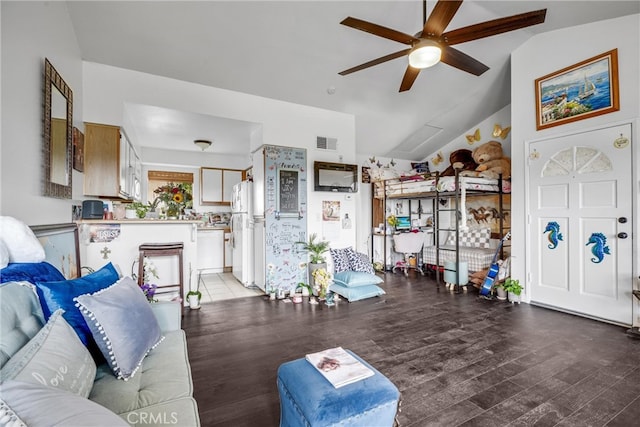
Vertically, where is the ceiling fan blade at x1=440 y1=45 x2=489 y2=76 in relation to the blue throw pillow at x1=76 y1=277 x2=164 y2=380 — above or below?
above

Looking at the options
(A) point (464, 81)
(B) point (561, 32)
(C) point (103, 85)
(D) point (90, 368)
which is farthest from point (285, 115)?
(D) point (90, 368)

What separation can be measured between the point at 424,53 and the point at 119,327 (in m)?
2.84

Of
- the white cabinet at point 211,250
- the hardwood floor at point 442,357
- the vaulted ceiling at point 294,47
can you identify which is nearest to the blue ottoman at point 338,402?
the hardwood floor at point 442,357

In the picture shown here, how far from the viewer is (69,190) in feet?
8.38

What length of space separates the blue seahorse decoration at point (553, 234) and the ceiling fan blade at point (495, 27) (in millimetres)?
2454

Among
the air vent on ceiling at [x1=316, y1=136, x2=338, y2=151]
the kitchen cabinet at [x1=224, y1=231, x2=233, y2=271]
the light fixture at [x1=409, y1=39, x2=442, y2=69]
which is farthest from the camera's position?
the kitchen cabinet at [x1=224, y1=231, x2=233, y2=271]

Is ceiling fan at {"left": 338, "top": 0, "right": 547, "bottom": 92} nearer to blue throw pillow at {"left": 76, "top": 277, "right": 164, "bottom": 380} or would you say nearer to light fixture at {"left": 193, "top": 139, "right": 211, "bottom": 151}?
blue throw pillow at {"left": 76, "top": 277, "right": 164, "bottom": 380}

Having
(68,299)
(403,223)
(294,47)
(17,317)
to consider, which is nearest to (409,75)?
(294,47)

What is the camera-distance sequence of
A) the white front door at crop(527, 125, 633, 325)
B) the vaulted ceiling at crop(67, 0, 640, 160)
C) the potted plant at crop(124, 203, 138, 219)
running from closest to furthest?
the vaulted ceiling at crop(67, 0, 640, 160)
the white front door at crop(527, 125, 633, 325)
the potted plant at crop(124, 203, 138, 219)

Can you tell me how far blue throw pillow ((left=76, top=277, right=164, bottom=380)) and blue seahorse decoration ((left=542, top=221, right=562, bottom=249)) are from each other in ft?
14.1

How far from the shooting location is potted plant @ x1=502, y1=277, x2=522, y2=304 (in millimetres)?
3838

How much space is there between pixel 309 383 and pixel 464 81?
473 centimetres

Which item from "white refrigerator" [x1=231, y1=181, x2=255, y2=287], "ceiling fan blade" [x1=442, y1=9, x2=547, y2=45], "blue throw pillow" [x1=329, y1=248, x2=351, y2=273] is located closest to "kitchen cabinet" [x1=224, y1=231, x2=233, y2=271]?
"white refrigerator" [x1=231, y1=181, x2=255, y2=287]

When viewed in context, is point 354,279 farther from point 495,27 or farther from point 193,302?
point 495,27
